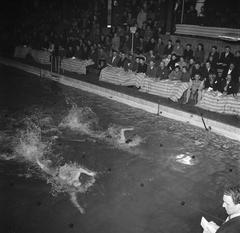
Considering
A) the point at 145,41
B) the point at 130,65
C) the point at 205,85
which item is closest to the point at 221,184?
the point at 205,85

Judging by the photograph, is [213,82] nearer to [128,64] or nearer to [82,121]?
[128,64]

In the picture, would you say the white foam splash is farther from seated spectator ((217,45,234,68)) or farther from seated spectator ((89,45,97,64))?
seated spectator ((89,45,97,64))

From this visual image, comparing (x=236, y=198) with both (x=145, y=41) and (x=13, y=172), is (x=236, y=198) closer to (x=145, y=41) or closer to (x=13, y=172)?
(x=13, y=172)

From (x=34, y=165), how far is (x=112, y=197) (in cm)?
266

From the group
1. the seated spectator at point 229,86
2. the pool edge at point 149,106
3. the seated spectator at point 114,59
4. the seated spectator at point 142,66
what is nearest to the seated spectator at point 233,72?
the seated spectator at point 229,86

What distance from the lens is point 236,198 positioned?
11.7ft

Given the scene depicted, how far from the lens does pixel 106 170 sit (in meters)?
9.06

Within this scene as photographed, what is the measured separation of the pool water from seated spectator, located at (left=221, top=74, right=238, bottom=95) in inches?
79.1

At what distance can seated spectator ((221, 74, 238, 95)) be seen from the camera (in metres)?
12.7

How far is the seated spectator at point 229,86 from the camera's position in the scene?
12711 mm

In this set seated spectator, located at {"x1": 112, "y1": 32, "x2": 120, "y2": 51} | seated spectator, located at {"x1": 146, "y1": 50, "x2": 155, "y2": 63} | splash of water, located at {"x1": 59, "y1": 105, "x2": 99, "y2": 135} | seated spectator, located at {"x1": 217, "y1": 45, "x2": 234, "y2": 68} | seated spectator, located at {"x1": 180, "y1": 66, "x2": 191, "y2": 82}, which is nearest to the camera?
splash of water, located at {"x1": 59, "y1": 105, "x2": 99, "y2": 135}

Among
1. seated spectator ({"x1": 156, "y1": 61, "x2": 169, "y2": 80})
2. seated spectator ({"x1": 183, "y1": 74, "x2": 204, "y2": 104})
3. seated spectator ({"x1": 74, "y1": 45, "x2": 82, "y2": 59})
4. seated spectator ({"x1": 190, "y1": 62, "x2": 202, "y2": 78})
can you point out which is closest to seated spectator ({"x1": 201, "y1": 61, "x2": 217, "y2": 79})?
seated spectator ({"x1": 190, "y1": 62, "x2": 202, "y2": 78})

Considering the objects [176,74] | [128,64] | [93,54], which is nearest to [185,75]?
[176,74]

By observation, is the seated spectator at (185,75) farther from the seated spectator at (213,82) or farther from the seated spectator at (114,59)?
the seated spectator at (114,59)
